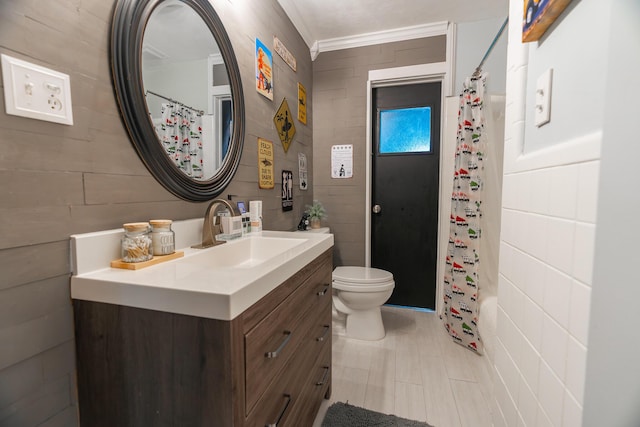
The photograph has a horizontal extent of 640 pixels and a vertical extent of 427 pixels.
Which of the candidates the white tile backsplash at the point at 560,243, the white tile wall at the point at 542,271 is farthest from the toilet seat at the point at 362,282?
the white tile backsplash at the point at 560,243

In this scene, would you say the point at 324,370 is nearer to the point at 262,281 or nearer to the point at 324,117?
the point at 262,281

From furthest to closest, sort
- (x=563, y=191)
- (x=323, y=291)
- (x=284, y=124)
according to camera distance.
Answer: (x=284, y=124)
(x=323, y=291)
(x=563, y=191)

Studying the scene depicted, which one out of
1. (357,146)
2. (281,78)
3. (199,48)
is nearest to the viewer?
(199,48)

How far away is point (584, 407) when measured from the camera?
1.75ft

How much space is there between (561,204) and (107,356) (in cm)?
114

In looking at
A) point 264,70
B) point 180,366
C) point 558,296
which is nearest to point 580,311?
point 558,296

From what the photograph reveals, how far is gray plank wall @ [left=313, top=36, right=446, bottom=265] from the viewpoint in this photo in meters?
2.58

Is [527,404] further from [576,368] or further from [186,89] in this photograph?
[186,89]

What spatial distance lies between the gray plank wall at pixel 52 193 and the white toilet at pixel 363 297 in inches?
55.7

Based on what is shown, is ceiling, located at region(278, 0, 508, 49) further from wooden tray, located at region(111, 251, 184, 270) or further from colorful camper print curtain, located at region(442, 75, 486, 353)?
wooden tray, located at region(111, 251, 184, 270)

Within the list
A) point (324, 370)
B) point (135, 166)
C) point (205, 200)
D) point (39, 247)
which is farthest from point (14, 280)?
point (324, 370)

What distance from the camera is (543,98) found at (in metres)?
0.71

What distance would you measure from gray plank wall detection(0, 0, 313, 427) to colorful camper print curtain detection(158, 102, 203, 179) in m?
0.16

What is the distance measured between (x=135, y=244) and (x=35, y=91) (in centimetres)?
43
